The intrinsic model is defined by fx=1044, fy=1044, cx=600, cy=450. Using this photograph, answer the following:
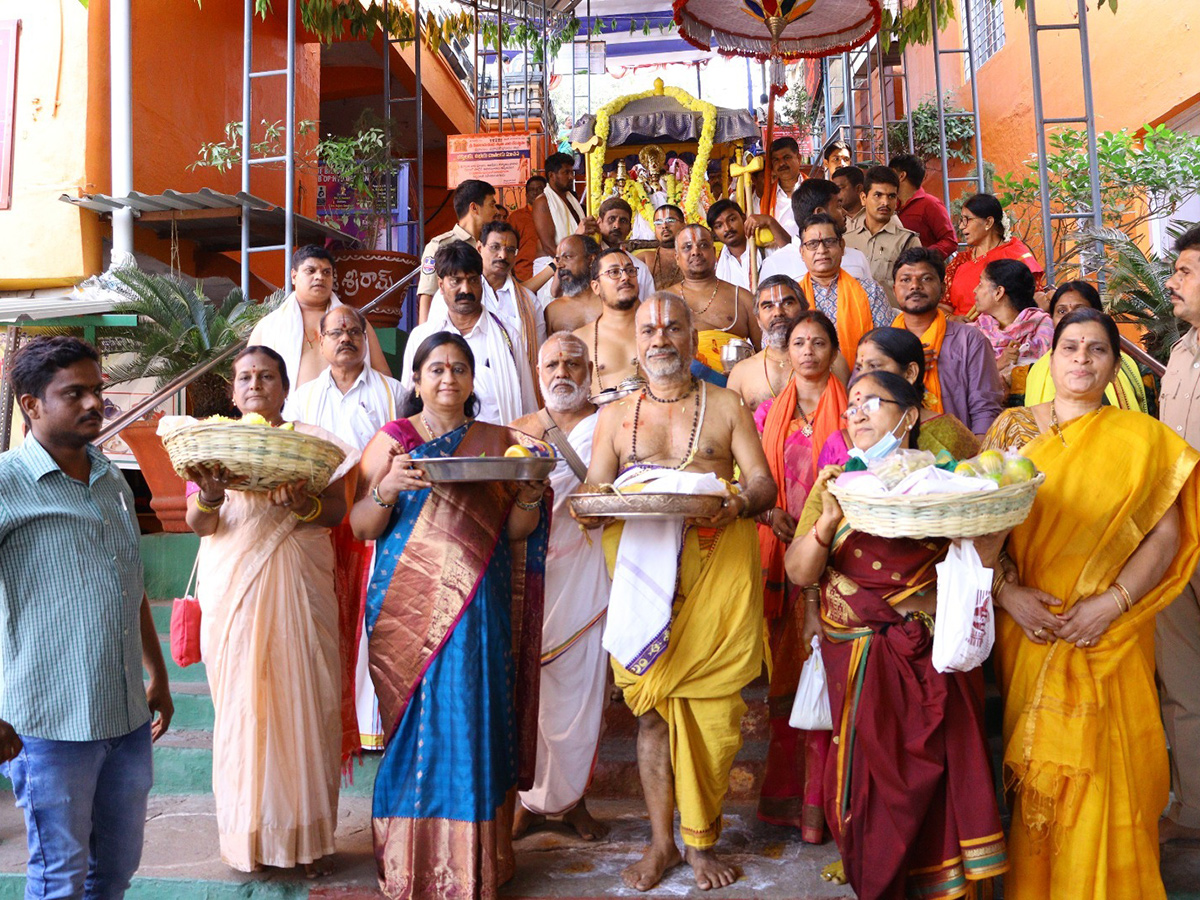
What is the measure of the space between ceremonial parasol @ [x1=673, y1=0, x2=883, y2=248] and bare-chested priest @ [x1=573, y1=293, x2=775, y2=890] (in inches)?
225

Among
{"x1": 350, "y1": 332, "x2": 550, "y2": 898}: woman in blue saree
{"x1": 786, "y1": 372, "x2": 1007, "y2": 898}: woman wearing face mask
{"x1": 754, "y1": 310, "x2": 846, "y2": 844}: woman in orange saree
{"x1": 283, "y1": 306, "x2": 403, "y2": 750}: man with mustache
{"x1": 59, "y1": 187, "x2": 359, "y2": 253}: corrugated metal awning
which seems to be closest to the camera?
{"x1": 786, "y1": 372, "x2": 1007, "y2": 898}: woman wearing face mask

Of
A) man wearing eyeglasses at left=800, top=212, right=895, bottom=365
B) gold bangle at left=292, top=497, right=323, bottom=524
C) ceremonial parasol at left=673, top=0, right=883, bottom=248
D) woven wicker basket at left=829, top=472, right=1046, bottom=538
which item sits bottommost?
woven wicker basket at left=829, top=472, right=1046, bottom=538

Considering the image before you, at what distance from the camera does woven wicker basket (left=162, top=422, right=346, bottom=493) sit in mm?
3350

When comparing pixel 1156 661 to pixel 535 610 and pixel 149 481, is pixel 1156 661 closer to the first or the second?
pixel 535 610

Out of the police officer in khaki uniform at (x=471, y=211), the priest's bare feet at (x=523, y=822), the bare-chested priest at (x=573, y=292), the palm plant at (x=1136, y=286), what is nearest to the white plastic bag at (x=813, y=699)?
the priest's bare feet at (x=523, y=822)

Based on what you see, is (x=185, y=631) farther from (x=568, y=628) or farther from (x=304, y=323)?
(x=304, y=323)

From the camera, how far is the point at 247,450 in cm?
337

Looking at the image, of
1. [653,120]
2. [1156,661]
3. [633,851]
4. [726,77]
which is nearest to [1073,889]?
[1156,661]

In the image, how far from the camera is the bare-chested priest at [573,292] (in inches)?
267

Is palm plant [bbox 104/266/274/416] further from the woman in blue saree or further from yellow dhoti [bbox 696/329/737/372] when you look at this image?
the woman in blue saree

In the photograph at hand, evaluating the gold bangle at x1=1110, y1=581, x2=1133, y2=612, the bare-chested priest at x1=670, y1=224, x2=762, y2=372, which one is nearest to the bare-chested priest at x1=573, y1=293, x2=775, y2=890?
the gold bangle at x1=1110, y1=581, x2=1133, y2=612

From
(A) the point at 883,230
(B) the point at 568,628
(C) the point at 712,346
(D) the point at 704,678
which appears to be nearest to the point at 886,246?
(A) the point at 883,230

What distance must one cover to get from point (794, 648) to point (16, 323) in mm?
5788

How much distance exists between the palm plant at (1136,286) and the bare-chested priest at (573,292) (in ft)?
13.1
